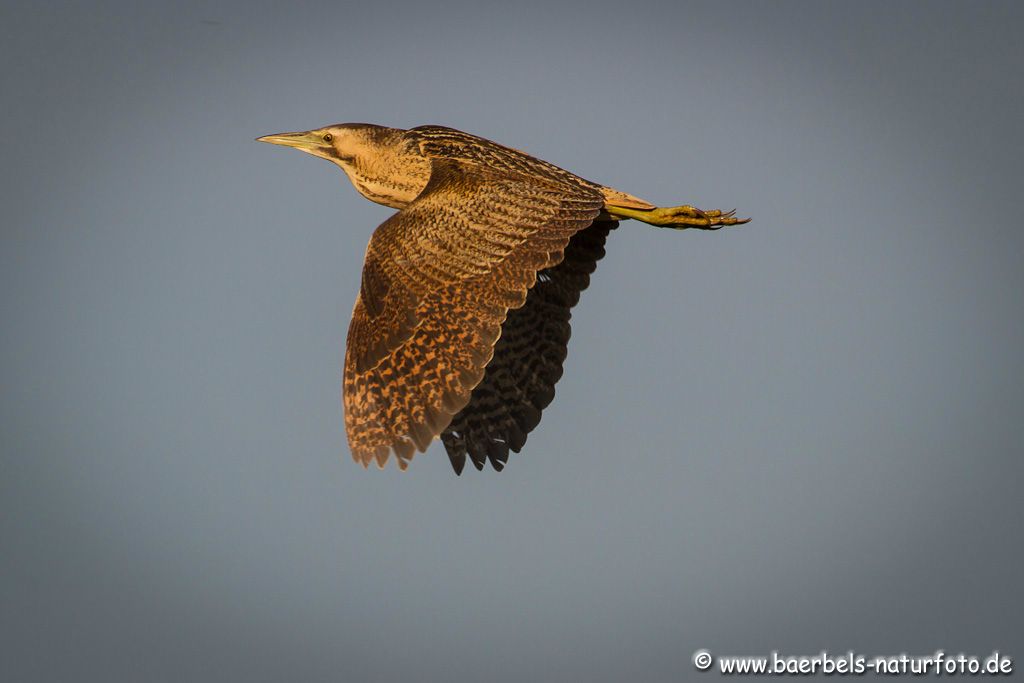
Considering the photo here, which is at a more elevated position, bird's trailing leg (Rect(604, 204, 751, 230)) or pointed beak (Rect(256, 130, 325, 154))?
pointed beak (Rect(256, 130, 325, 154))

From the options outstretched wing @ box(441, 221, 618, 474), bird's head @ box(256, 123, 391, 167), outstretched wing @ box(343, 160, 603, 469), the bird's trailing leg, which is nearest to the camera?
outstretched wing @ box(343, 160, 603, 469)

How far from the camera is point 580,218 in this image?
57.3 feet

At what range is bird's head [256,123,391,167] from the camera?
62.6ft

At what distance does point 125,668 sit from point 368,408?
4618 inches

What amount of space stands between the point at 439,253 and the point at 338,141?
2.81 meters

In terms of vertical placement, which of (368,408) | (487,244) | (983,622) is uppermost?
(983,622)

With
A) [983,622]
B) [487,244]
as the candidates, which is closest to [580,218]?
[487,244]

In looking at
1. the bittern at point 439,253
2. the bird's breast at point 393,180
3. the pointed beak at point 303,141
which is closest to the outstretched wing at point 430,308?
the bittern at point 439,253

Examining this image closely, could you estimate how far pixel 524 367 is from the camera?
65.3 ft

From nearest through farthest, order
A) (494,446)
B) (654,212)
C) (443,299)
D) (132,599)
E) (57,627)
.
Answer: (443,299)
(654,212)
(494,446)
(57,627)
(132,599)

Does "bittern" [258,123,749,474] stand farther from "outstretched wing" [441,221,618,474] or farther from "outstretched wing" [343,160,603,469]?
"outstretched wing" [441,221,618,474]

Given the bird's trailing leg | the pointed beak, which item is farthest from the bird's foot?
the pointed beak

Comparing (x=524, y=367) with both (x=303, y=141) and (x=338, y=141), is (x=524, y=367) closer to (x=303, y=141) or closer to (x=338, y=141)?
(x=338, y=141)

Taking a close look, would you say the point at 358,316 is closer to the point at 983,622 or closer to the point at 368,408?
the point at 368,408
